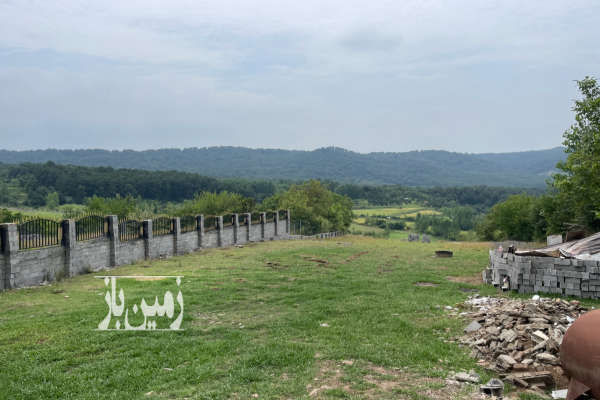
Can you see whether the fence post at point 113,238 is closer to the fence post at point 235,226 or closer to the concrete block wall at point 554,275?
the fence post at point 235,226

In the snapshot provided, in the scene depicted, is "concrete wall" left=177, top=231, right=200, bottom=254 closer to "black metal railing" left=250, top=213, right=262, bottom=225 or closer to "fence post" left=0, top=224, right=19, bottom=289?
"black metal railing" left=250, top=213, right=262, bottom=225

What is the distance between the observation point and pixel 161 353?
26.8 feet

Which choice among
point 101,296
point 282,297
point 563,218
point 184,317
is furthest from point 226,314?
point 563,218

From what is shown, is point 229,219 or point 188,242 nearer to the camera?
point 188,242

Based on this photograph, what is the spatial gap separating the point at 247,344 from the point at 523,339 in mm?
5672

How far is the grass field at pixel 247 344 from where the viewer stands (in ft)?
22.2

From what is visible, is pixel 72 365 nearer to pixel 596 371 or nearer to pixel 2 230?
pixel 596 371

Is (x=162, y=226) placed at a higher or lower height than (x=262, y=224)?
higher

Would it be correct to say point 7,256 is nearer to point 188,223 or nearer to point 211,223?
point 188,223

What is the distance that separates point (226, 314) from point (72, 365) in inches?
171

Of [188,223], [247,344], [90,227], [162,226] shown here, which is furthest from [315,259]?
[247,344]

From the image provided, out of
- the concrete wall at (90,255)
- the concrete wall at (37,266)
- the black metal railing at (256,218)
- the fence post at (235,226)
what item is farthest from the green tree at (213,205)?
the concrete wall at (37,266)

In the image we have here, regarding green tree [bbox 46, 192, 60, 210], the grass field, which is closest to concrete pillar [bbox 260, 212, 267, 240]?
the grass field

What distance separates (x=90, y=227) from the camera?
2023 centimetres
